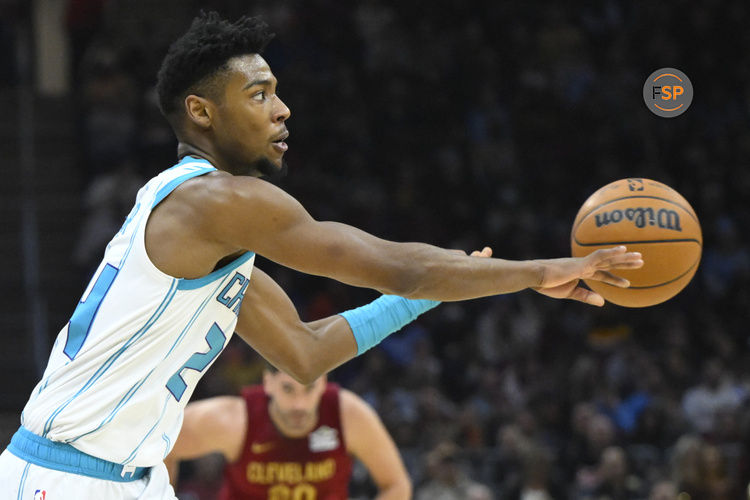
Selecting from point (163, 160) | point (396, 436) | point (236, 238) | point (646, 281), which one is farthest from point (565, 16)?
point (236, 238)

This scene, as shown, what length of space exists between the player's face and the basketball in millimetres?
1163

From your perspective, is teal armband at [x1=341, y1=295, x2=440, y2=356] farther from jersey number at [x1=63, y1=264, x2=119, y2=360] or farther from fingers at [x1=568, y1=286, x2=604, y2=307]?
jersey number at [x1=63, y1=264, x2=119, y2=360]

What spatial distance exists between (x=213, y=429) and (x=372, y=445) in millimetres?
817

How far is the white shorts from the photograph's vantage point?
2.72m

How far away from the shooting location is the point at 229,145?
2.99 m

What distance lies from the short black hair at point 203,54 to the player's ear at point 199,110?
26 millimetres

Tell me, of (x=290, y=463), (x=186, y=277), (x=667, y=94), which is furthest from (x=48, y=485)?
(x=667, y=94)

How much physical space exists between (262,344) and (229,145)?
0.74m

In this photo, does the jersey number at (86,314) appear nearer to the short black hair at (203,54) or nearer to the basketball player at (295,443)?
the short black hair at (203,54)

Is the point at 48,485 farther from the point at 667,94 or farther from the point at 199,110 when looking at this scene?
the point at 667,94

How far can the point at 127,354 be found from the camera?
2.75 metres

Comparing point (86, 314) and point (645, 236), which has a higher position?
point (645, 236)

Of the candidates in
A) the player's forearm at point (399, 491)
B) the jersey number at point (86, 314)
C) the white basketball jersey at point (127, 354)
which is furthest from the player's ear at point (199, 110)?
the player's forearm at point (399, 491)

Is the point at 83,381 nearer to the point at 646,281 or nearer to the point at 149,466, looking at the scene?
the point at 149,466
